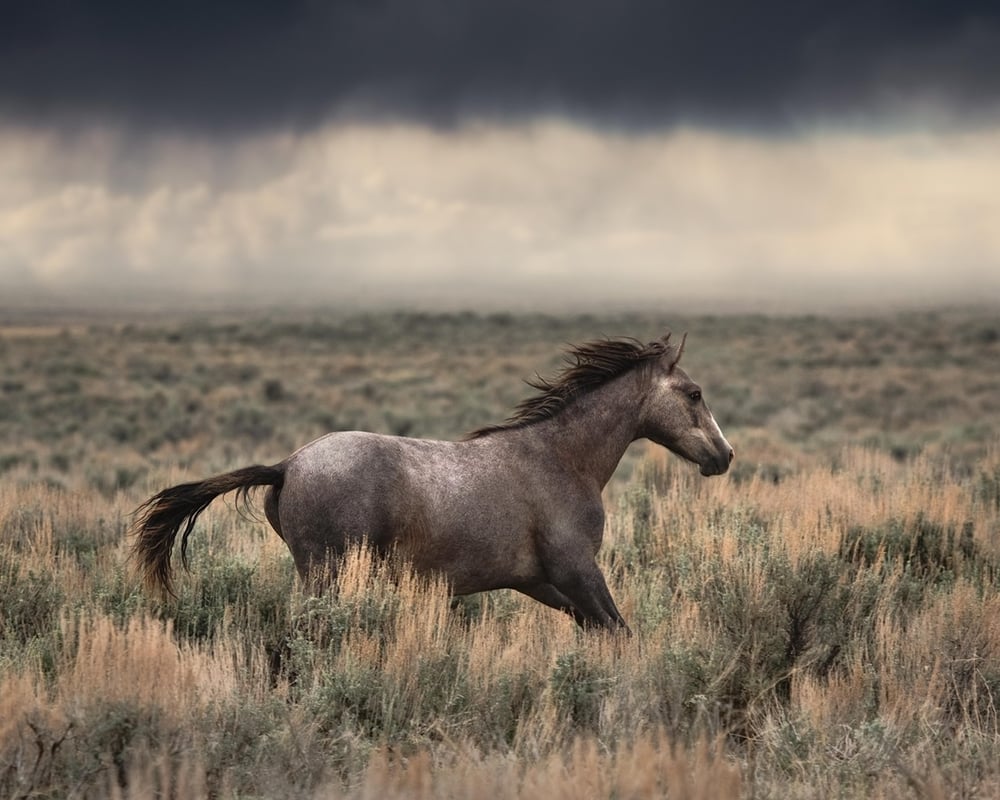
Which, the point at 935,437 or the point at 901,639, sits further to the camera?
the point at 935,437

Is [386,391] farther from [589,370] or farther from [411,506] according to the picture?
[411,506]

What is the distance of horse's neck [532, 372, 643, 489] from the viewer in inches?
268

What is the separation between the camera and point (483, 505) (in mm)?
6289

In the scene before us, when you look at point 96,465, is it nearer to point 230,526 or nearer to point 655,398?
point 230,526

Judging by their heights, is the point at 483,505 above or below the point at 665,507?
above

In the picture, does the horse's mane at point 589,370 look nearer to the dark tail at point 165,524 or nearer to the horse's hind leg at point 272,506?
the horse's hind leg at point 272,506

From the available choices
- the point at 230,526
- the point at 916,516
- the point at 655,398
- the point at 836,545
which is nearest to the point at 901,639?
the point at 836,545

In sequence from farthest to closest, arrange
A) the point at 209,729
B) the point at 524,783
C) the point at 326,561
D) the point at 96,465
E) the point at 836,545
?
the point at 96,465
the point at 836,545
the point at 326,561
the point at 209,729
the point at 524,783

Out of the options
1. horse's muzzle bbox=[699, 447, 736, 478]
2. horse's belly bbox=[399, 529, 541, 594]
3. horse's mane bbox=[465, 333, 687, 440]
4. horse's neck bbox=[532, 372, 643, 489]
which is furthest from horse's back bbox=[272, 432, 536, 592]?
horse's muzzle bbox=[699, 447, 736, 478]

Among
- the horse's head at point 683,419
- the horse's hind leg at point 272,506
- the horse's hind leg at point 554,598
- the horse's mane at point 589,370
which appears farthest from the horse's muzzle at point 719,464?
the horse's hind leg at point 272,506

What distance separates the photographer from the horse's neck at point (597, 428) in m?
6.80

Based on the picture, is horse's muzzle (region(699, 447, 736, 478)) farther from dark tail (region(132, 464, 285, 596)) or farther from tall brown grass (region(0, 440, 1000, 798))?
dark tail (region(132, 464, 285, 596))

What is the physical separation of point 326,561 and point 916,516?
5568mm

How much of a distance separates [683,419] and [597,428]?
0.55 metres
